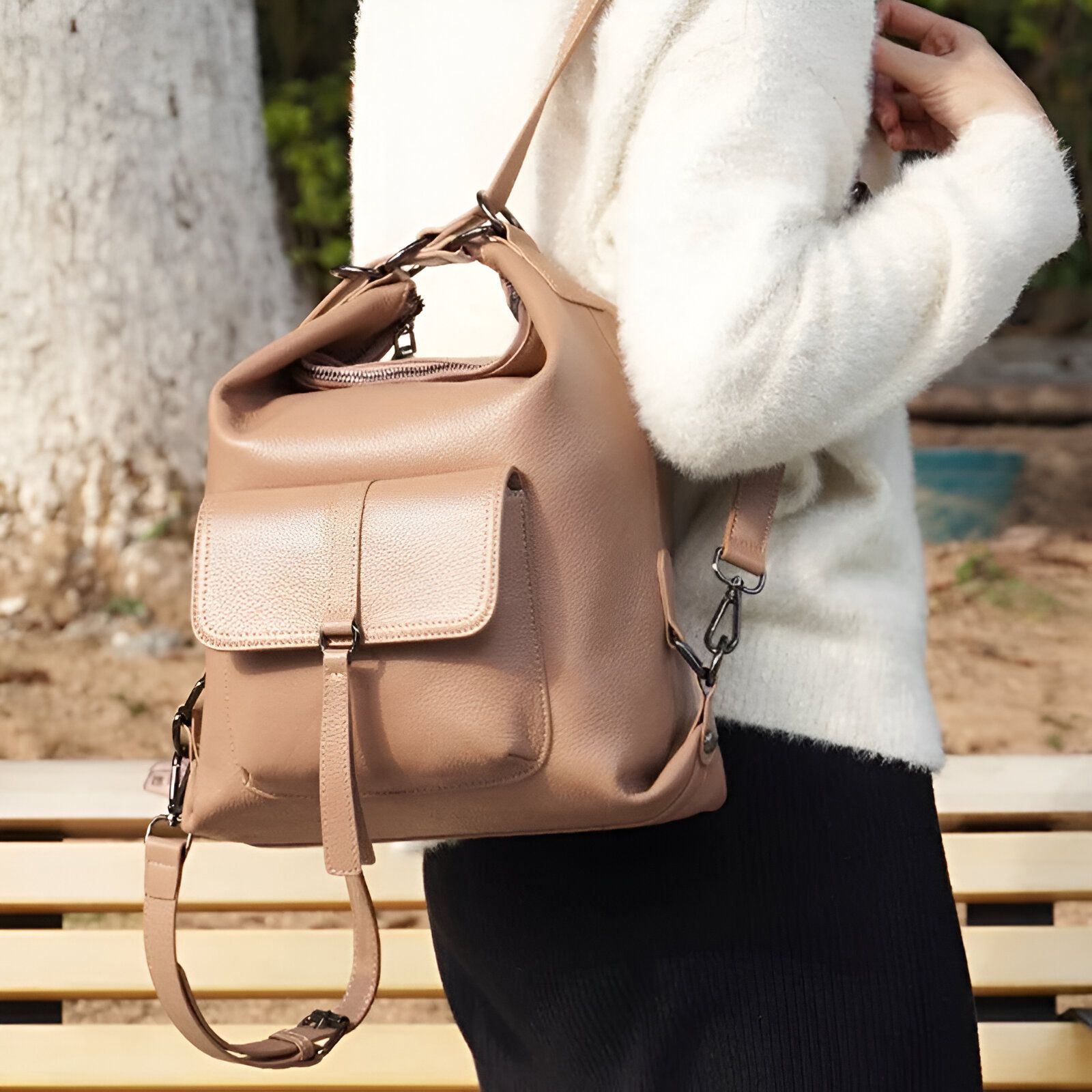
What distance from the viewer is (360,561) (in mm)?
957

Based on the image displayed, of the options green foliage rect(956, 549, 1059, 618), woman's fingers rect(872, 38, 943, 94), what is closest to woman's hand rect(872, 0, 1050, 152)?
woman's fingers rect(872, 38, 943, 94)

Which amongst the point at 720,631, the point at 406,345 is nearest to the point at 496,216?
the point at 406,345

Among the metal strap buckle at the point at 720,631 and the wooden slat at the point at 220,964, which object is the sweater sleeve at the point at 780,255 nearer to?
the metal strap buckle at the point at 720,631

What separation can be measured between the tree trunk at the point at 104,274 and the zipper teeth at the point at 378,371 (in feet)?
9.68

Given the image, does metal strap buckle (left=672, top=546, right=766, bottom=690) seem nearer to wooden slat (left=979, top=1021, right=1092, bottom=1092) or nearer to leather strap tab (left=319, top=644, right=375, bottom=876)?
leather strap tab (left=319, top=644, right=375, bottom=876)

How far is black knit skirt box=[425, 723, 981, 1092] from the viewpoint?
102 centimetres

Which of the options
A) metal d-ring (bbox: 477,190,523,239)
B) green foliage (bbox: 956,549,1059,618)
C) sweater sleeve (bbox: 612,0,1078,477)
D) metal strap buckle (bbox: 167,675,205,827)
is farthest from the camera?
green foliage (bbox: 956,549,1059,618)

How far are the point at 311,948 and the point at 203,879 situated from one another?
0.19m

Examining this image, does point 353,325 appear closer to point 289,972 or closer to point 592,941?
point 592,941

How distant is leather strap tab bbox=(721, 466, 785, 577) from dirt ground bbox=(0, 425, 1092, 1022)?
2256 mm

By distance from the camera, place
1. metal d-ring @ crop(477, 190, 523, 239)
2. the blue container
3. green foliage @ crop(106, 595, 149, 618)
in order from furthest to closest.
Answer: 1. the blue container
2. green foliage @ crop(106, 595, 149, 618)
3. metal d-ring @ crop(477, 190, 523, 239)

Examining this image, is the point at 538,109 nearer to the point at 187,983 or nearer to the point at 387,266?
the point at 387,266

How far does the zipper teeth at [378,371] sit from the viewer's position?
3.40ft

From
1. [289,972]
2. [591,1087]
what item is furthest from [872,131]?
[289,972]
